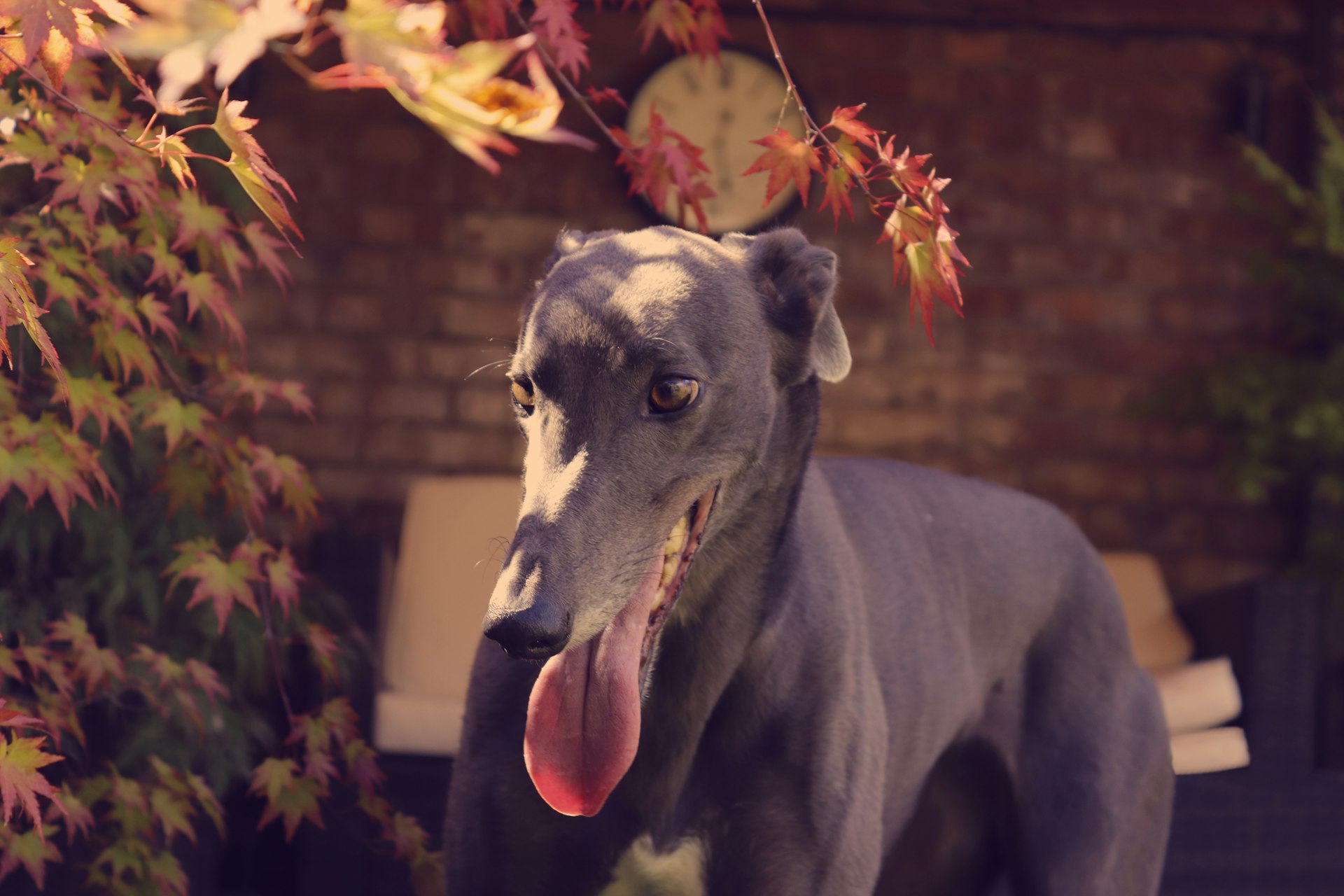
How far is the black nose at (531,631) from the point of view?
121cm

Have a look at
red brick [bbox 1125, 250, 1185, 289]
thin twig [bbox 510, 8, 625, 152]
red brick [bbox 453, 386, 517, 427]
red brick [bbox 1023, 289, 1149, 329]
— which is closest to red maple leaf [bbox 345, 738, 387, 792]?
thin twig [bbox 510, 8, 625, 152]

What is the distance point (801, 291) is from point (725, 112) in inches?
116

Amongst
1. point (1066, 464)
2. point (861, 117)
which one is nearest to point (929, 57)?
point (861, 117)

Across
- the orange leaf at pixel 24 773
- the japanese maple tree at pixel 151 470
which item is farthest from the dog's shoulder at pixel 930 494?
the orange leaf at pixel 24 773

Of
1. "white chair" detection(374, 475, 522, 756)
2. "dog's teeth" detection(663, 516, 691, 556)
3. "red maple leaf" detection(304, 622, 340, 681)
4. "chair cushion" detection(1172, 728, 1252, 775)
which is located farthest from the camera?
"white chair" detection(374, 475, 522, 756)

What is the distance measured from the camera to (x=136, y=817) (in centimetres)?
229

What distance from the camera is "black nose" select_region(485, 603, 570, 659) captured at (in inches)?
47.7

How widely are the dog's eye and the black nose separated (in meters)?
0.36

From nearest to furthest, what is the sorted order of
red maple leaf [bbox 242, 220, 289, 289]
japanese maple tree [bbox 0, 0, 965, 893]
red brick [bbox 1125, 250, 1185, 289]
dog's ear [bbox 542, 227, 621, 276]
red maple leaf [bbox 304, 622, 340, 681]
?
japanese maple tree [bbox 0, 0, 965, 893]
dog's ear [bbox 542, 227, 621, 276]
red maple leaf [bbox 242, 220, 289, 289]
red maple leaf [bbox 304, 622, 340, 681]
red brick [bbox 1125, 250, 1185, 289]

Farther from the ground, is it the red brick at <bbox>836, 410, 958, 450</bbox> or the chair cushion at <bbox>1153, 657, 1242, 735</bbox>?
A: the red brick at <bbox>836, 410, 958, 450</bbox>

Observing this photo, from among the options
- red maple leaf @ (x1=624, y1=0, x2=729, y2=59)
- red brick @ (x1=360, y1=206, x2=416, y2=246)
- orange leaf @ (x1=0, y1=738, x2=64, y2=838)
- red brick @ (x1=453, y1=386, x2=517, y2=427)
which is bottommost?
red brick @ (x1=453, y1=386, x2=517, y2=427)

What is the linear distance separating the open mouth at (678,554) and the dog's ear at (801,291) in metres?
0.23

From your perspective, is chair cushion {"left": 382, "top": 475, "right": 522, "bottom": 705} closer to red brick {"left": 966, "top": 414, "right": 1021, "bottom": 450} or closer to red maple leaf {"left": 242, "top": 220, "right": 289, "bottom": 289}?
Result: red maple leaf {"left": 242, "top": 220, "right": 289, "bottom": 289}

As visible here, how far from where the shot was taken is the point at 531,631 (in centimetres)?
121
